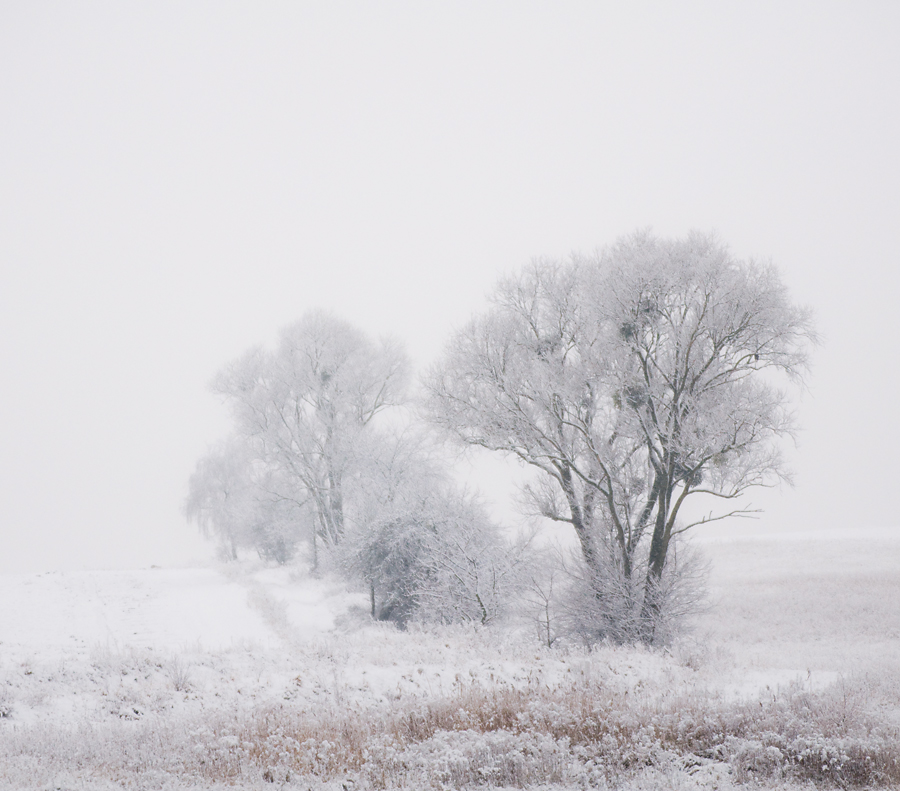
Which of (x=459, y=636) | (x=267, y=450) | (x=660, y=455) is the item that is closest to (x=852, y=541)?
(x=660, y=455)

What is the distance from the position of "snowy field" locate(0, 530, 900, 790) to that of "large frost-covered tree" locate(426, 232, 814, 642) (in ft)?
9.02

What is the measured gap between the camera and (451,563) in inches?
614

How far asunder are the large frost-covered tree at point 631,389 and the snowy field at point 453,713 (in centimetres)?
275

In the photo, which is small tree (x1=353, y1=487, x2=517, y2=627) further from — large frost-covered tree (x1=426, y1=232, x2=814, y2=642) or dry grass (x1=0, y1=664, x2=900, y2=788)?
dry grass (x1=0, y1=664, x2=900, y2=788)

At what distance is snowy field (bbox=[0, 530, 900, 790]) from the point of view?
4.71 meters

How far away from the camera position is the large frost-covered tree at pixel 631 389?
1149 centimetres

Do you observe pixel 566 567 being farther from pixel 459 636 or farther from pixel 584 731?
pixel 584 731

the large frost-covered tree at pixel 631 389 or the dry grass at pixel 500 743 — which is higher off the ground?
the large frost-covered tree at pixel 631 389

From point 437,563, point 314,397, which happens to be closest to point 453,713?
point 437,563

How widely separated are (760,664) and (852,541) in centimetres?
2760

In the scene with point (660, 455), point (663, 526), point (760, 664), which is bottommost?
point (760, 664)

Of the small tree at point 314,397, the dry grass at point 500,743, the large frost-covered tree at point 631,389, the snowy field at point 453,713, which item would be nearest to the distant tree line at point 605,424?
the large frost-covered tree at point 631,389

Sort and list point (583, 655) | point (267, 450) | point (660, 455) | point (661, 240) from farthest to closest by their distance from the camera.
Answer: point (267, 450) < point (661, 240) < point (660, 455) < point (583, 655)

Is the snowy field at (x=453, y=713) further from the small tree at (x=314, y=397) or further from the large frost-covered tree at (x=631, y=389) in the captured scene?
the small tree at (x=314, y=397)
